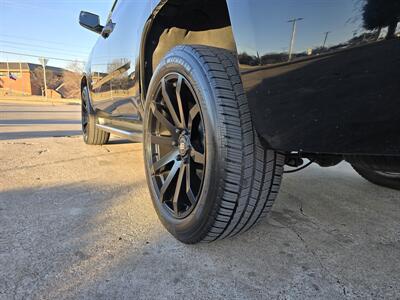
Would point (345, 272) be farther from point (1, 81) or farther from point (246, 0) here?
point (1, 81)

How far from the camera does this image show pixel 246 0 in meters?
1.13

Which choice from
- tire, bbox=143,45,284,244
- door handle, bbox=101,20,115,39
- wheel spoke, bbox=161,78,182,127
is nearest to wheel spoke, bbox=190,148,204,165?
tire, bbox=143,45,284,244

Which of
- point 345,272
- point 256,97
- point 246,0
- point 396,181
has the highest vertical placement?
point 246,0

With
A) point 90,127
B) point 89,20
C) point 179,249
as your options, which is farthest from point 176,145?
point 90,127

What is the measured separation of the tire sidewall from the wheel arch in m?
0.31

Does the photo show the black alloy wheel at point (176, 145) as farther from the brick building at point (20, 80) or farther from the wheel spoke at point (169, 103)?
the brick building at point (20, 80)

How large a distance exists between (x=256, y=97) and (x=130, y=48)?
5.23 ft

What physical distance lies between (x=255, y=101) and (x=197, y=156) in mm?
410

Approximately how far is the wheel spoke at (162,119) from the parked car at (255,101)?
10mm

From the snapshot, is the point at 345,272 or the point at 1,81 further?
the point at 1,81

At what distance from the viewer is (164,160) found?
174 centimetres

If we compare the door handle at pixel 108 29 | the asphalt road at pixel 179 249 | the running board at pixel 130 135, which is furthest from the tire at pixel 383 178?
the door handle at pixel 108 29

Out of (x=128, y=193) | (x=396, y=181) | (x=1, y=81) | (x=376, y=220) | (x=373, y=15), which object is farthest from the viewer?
(x=1, y=81)

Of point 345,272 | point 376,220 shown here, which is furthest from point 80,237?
point 376,220
